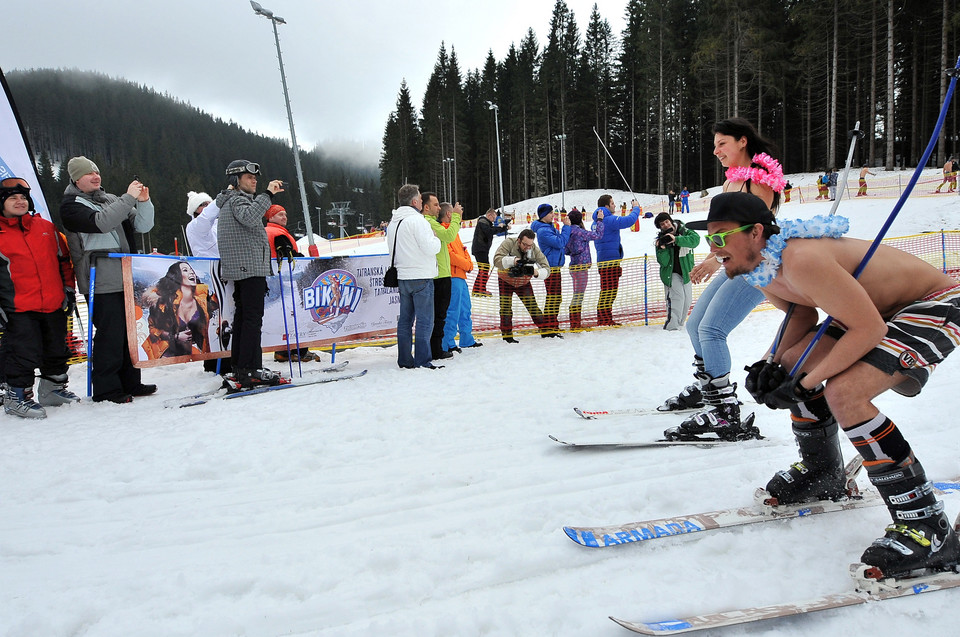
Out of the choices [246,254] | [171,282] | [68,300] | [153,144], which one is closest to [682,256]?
[246,254]

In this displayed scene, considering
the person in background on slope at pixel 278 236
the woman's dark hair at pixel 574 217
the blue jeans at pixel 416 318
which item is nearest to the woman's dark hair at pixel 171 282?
the person in background on slope at pixel 278 236

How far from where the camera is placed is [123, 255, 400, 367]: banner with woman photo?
5.28 m

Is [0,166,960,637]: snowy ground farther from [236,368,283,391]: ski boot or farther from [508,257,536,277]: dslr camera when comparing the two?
[508,257,536,277]: dslr camera

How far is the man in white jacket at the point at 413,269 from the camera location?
5879mm

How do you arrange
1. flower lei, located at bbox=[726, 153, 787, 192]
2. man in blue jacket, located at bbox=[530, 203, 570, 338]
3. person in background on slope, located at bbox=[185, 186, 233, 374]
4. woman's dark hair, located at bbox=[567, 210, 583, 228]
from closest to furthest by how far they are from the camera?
1. flower lei, located at bbox=[726, 153, 787, 192]
2. person in background on slope, located at bbox=[185, 186, 233, 374]
3. man in blue jacket, located at bbox=[530, 203, 570, 338]
4. woman's dark hair, located at bbox=[567, 210, 583, 228]

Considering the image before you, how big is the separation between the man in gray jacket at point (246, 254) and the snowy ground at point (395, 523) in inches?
29.5

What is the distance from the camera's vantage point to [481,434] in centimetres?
372

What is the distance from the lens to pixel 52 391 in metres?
4.78

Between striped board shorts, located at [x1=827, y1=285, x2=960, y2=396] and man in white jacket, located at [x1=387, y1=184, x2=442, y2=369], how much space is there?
14.6 ft

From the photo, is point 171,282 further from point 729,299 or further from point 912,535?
point 912,535

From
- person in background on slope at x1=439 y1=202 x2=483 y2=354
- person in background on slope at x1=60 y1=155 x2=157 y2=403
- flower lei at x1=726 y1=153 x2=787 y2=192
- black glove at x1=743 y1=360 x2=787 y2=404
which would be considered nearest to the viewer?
black glove at x1=743 y1=360 x2=787 y2=404

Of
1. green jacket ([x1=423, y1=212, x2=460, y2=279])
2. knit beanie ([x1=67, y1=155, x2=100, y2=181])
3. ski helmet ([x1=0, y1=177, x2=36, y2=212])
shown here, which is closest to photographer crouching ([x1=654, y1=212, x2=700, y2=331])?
green jacket ([x1=423, y1=212, x2=460, y2=279])

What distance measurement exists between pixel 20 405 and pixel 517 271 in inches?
220

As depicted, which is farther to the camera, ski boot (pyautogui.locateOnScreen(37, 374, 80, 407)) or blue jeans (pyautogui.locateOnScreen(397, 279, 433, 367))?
blue jeans (pyautogui.locateOnScreen(397, 279, 433, 367))
